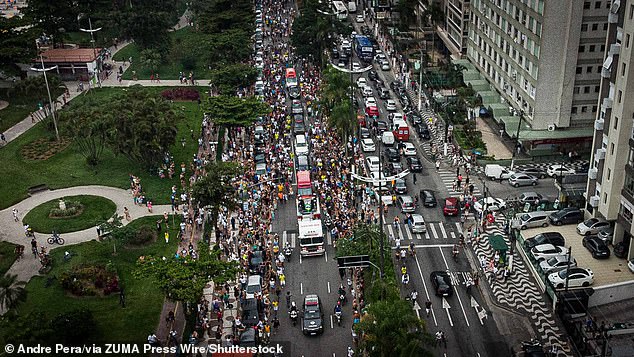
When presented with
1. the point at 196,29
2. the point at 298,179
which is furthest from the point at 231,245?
the point at 196,29

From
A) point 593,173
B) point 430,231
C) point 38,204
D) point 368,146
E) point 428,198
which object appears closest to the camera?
point 593,173

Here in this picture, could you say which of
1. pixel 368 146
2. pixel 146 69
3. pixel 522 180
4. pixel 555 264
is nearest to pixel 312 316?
pixel 555 264

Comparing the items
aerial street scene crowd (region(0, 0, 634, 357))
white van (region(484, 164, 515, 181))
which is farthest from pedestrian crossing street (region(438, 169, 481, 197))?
white van (region(484, 164, 515, 181))

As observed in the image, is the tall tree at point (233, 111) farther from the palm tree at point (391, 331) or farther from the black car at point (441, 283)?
the palm tree at point (391, 331)

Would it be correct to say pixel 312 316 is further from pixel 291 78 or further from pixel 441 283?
pixel 291 78

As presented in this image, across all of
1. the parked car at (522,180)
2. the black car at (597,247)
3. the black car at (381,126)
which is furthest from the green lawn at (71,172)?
the black car at (597,247)

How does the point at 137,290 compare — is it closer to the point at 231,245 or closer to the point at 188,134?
the point at 231,245
